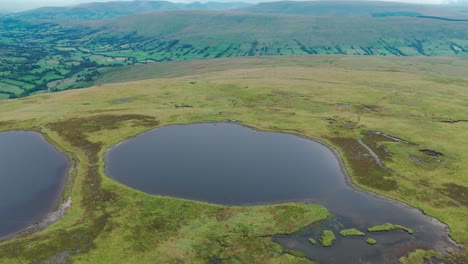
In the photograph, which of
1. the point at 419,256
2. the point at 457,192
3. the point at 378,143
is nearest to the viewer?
the point at 419,256

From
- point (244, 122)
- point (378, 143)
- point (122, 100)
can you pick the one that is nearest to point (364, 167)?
point (378, 143)

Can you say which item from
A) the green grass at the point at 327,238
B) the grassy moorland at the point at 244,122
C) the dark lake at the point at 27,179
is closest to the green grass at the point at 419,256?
the grassy moorland at the point at 244,122

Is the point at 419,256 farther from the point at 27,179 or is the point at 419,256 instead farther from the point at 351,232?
the point at 27,179

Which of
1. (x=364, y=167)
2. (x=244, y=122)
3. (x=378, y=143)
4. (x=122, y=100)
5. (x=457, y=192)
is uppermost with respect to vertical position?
(x=378, y=143)

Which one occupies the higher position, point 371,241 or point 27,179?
point 371,241

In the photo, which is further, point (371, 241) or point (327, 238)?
point (327, 238)

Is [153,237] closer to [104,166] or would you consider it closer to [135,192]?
[135,192]

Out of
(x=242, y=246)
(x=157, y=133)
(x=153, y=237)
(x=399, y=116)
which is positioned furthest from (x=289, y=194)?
(x=399, y=116)
